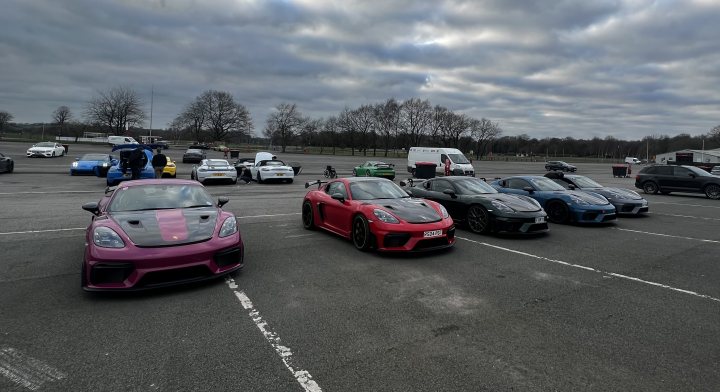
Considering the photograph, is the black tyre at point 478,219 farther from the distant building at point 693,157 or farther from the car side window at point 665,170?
the distant building at point 693,157

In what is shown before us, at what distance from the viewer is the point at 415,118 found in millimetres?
94750

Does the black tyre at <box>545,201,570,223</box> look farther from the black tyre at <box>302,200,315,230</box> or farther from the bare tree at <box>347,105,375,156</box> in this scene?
the bare tree at <box>347,105,375,156</box>

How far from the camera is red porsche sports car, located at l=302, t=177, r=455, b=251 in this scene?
627cm

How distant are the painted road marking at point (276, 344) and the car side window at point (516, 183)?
8.63m

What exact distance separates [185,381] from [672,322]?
4411 mm

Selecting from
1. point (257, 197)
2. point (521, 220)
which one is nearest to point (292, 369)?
point (521, 220)

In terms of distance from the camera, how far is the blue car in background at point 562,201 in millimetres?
9773

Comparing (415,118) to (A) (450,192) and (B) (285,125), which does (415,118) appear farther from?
(A) (450,192)

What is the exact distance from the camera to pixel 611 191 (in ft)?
39.8

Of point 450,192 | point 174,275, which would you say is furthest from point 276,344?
point 450,192

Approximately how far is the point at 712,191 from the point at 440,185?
16434 mm

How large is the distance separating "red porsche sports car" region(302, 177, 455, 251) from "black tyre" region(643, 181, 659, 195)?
1826 cm

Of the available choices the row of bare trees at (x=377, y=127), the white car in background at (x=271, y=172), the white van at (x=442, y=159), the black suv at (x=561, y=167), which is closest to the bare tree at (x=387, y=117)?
the row of bare trees at (x=377, y=127)

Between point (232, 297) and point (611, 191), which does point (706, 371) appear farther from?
point (611, 191)
